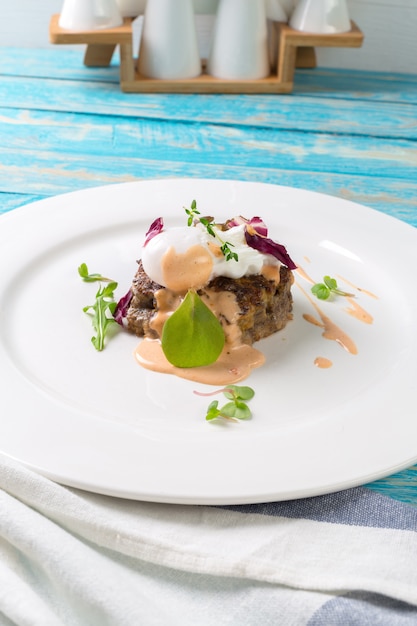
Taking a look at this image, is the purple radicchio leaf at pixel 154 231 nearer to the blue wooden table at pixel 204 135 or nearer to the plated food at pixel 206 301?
the plated food at pixel 206 301

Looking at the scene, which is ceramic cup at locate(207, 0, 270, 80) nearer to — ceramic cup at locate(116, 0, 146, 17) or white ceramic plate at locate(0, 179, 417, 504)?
ceramic cup at locate(116, 0, 146, 17)

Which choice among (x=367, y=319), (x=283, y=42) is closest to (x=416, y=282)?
(x=367, y=319)

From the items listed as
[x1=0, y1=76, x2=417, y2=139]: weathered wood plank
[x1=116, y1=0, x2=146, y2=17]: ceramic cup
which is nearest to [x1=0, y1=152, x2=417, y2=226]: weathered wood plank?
[x1=0, y1=76, x2=417, y2=139]: weathered wood plank

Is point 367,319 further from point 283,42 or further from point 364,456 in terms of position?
point 283,42

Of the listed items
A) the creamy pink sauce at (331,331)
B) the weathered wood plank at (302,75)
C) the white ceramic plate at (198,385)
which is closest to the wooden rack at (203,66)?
the weathered wood plank at (302,75)

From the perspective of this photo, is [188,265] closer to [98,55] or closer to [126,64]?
[126,64]

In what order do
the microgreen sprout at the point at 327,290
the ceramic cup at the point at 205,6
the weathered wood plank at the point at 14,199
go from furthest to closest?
the ceramic cup at the point at 205,6
the weathered wood plank at the point at 14,199
the microgreen sprout at the point at 327,290
